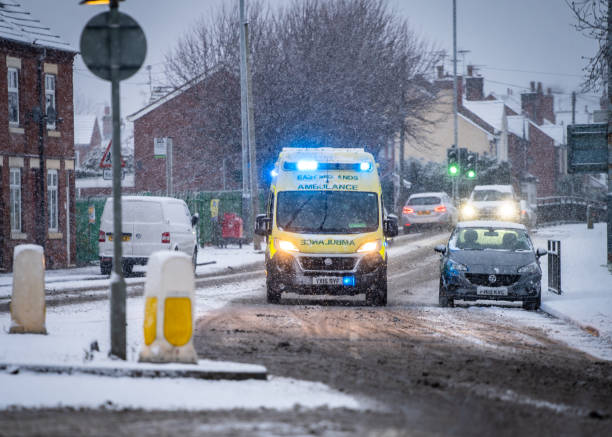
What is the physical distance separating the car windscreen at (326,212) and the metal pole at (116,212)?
336 inches

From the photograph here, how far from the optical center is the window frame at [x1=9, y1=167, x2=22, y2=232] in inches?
1196

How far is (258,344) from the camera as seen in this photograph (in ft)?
39.7

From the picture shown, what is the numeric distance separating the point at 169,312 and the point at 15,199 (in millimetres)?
22313

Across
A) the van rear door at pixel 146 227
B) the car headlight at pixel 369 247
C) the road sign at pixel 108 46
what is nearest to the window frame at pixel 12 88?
the van rear door at pixel 146 227

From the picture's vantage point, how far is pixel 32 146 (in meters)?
31.2

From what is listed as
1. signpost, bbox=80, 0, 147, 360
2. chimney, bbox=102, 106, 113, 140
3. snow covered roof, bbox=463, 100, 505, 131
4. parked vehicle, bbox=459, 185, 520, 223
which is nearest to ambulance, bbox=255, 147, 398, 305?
signpost, bbox=80, 0, 147, 360

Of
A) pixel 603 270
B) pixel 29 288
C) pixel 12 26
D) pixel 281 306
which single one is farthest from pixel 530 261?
pixel 12 26

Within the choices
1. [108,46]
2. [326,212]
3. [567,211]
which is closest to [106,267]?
[326,212]

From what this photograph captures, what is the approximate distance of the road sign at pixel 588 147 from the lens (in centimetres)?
1894

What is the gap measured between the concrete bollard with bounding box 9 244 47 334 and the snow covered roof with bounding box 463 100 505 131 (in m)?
74.4

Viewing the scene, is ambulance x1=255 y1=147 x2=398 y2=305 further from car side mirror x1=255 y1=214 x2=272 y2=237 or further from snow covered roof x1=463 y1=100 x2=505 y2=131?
snow covered roof x1=463 y1=100 x2=505 y2=131

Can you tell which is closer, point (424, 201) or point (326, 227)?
point (326, 227)

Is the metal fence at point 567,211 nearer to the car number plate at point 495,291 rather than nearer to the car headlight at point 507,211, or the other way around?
the car headlight at point 507,211

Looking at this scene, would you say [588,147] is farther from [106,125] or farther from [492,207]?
[106,125]
